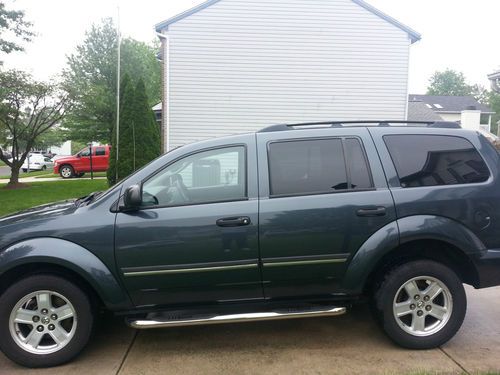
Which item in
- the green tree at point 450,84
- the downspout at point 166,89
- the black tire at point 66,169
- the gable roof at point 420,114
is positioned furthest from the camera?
the green tree at point 450,84

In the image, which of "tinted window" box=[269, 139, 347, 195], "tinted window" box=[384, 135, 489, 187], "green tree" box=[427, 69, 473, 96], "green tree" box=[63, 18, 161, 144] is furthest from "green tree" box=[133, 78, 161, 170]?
"green tree" box=[427, 69, 473, 96]

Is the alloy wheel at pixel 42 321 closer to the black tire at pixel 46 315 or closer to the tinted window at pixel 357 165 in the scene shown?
the black tire at pixel 46 315

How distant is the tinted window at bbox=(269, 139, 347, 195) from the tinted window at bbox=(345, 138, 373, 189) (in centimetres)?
6

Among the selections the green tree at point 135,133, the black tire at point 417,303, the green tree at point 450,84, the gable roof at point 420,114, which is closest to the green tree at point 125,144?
the green tree at point 135,133

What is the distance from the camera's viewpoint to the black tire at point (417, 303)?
3596 millimetres

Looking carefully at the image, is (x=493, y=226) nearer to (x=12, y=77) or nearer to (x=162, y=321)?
(x=162, y=321)

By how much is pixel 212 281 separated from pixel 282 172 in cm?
102

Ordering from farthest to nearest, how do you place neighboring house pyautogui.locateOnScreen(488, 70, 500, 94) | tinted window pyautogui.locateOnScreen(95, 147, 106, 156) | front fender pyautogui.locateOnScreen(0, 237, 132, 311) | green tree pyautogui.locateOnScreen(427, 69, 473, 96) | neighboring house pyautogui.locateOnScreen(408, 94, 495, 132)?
green tree pyautogui.locateOnScreen(427, 69, 473, 96) < neighboring house pyautogui.locateOnScreen(408, 94, 495, 132) < tinted window pyautogui.locateOnScreen(95, 147, 106, 156) < neighboring house pyautogui.locateOnScreen(488, 70, 500, 94) < front fender pyautogui.locateOnScreen(0, 237, 132, 311)

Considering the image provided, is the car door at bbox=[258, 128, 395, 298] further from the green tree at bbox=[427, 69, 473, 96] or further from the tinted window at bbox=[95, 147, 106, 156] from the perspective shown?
the green tree at bbox=[427, 69, 473, 96]

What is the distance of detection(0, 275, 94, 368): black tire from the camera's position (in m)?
3.36

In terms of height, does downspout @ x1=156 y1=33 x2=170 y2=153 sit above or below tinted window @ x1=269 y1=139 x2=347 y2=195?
above

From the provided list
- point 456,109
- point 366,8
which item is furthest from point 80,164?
point 456,109

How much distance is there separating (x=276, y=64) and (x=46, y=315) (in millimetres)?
11522

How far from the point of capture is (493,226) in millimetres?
3582
